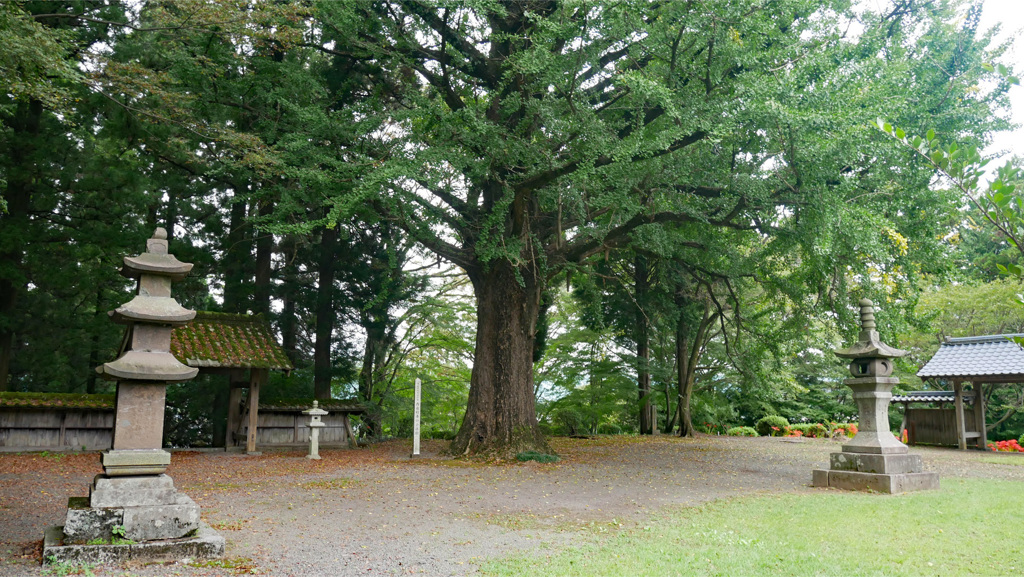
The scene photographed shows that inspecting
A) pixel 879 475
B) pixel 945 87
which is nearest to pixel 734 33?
pixel 945 87

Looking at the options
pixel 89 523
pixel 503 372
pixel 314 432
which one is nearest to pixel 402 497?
pixel 89 523

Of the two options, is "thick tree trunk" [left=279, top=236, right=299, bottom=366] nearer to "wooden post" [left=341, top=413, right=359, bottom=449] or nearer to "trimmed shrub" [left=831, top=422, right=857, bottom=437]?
"wooden post" [left=341, top=413, right=359, bottom=449]

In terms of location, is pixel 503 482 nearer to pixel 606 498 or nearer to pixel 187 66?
pixel 606 498

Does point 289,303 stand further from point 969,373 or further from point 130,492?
point 969,373

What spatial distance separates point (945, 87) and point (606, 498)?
8.42 metres

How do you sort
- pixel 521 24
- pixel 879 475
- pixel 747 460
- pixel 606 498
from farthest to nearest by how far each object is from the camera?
1. pixel 747 460
2. pixel 521 24
3. pixel 879 475
4. pixel 606 498

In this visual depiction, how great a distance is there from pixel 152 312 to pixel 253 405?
29.2 ft

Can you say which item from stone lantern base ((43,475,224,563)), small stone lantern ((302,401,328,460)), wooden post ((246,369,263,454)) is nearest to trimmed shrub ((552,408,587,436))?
small stone lantern ((302,401,328,460))

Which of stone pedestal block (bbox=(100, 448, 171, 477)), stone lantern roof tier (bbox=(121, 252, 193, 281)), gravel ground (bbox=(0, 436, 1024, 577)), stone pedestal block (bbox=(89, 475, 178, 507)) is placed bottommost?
gravel ground (bbox=(0, 436, 1024, 577))

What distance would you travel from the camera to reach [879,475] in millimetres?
9250

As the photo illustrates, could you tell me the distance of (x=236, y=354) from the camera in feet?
45.0

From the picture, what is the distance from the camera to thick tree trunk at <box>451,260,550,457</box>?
42.0ft

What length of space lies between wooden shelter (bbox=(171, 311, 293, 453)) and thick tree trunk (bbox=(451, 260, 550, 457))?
4.50m

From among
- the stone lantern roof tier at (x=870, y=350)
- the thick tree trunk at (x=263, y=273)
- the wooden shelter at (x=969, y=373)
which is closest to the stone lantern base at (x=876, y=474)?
the stone lantern roof tier at (x=870, y=350)
